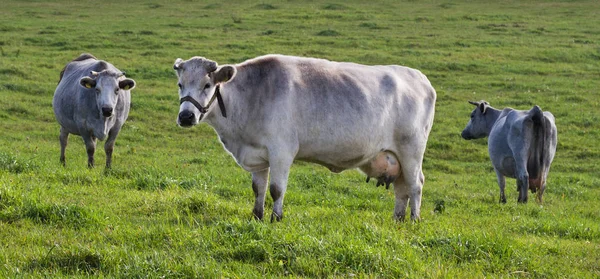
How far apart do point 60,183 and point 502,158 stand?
927cm

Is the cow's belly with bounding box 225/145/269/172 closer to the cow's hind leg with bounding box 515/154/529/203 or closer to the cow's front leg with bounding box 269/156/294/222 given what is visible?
the cow's front leg with bounding box 269/156/294/222

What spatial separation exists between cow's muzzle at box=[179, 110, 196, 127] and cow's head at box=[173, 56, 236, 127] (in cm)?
6

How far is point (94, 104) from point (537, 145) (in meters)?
8.61

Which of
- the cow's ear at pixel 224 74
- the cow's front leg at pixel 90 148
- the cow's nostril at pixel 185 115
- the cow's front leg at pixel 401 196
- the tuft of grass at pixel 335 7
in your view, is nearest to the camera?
the cow's nostril at pixel 185 115

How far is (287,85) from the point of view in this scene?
9477 mm

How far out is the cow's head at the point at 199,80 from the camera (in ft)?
29.5

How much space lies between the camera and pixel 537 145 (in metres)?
15.7

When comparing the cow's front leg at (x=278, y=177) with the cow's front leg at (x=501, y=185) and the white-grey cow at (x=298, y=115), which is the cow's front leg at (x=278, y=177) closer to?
the white-grey cow at (x=298, y=115)

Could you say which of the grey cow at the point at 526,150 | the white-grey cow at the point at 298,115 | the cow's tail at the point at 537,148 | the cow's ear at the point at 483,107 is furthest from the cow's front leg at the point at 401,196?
the cow's ear at the point at 483,107

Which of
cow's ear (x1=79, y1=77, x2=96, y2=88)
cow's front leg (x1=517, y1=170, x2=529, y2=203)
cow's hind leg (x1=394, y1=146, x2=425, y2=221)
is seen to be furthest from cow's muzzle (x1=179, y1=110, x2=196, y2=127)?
cow's front leg (x1=517, y1=170, x2=529, y2=203)

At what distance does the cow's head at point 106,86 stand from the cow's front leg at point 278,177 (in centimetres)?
616

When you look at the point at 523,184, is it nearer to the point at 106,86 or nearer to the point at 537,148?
the point at 537,148

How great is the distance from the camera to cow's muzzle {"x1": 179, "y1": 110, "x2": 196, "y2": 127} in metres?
8.82

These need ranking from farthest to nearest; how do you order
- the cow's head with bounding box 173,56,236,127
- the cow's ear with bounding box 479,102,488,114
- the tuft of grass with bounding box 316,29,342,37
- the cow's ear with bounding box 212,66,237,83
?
the tuft of grass with bounding box 316,29,342,37 → the cow's ear with bounding box 479,102,488,114 → the cow's ear with bounding box 212,66,237,83 → the cow's head with bounding box 173,56,236,127
